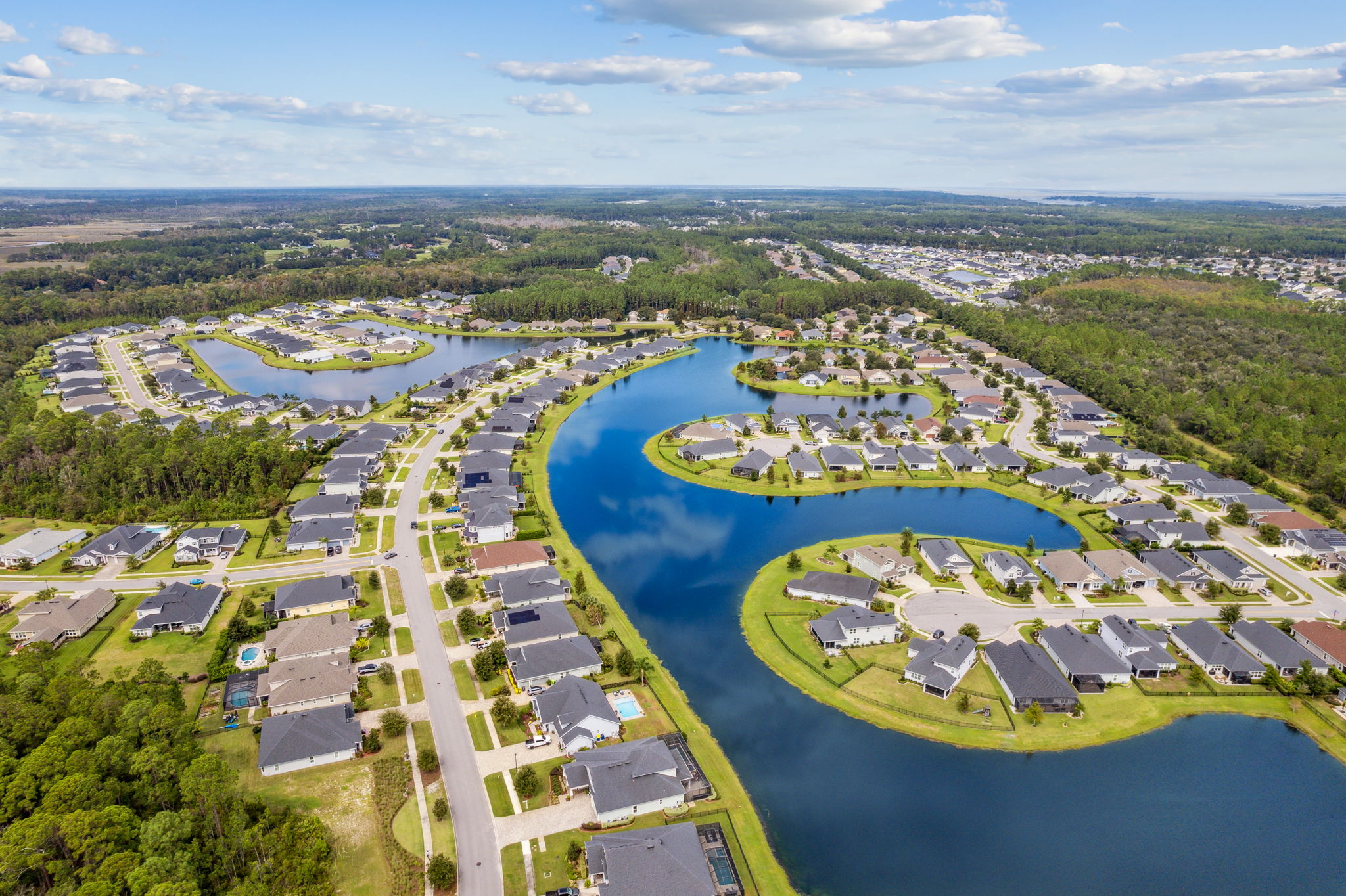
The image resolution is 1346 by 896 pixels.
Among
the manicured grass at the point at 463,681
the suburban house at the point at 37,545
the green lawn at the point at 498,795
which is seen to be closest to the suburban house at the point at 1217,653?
the green lawn at the point at 498,795

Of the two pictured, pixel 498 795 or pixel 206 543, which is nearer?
pixel 498 795

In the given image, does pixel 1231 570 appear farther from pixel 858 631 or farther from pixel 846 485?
pixel 846 485

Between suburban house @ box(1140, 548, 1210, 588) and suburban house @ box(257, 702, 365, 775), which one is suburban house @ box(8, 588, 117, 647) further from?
suburban house @ box(1140, 548, 1210, 588)

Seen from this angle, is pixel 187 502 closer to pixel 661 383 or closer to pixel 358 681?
pixel 358 681

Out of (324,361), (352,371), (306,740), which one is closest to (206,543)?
(306,740)

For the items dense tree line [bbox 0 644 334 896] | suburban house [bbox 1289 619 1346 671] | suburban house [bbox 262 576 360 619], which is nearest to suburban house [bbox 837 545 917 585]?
suburban house [bbox 1289 619 1346 671]

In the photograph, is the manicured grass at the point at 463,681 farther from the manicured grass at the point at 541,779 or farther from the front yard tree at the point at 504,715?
the manicured grass at the point at 541,779

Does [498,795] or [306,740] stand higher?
[306,740]

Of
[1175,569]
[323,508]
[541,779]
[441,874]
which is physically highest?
[1175,569]
